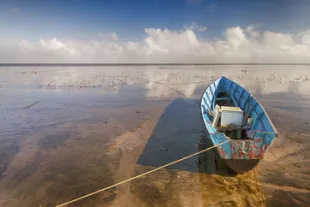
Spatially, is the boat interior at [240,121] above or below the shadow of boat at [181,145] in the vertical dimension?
above

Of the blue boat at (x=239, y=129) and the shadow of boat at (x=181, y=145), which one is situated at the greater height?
the blue boat at (x=239, y=129)

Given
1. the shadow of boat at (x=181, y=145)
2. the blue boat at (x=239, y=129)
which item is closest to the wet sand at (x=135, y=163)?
the shadow of boat at (x=181, y=145)

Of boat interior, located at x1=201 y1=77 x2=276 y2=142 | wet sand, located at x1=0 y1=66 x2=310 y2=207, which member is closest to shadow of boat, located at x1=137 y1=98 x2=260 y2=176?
wet sand, located at x1=0 y1=66 x2=310 y2=207

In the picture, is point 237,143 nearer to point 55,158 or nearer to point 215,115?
point 215,115

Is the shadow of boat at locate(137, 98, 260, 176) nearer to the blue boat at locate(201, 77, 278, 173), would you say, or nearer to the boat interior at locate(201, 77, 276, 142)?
the blue boat at locate(201, 77, 278, 173)

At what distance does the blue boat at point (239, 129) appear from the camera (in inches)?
218

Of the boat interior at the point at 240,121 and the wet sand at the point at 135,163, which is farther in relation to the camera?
the boat interior at the point at 240,121

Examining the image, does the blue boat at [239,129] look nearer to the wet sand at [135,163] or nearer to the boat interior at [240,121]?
the boat interior at [240,121]

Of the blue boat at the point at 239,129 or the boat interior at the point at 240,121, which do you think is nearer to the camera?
the blue boat at the point at 239,129

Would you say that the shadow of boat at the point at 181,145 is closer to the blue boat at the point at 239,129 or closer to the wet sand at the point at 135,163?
the wet sand at the point at 135,163

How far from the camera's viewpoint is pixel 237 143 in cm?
557

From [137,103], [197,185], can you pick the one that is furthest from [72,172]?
[137,103]

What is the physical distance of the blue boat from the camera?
5547 mm

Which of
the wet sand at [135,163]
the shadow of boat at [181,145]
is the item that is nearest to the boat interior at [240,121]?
the shadow of boat at [181,145]
